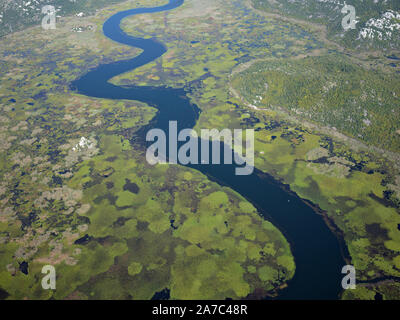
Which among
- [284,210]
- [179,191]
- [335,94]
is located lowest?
[284,210]

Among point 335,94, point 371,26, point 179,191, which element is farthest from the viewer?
point 371,26

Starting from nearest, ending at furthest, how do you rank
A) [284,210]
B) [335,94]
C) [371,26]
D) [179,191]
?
[284,210]
[179,191]
[335,94]
[371,26]

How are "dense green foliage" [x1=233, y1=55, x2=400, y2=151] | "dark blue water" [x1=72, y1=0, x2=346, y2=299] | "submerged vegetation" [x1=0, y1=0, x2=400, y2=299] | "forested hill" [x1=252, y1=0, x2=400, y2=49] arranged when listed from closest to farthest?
"dark blue water" [x1=72, y1=0, x2=346, y2=299]
"submerged vegetation" [x1=0, y1=0, x2=400, y2=299]
"dense green foliage" [x1=233, y1=55, x2=400, y2=151]
"forested hill" [x1=252, y1=0, x2=400, y2=49]

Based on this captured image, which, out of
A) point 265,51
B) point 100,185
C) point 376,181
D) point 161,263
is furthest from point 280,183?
point 265,51

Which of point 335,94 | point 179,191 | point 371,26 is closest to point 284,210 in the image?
point 179,191

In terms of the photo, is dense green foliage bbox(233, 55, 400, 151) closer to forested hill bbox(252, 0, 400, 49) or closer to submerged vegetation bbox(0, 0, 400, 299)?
submerged vegetation bbox(0, 0, 400, 299)

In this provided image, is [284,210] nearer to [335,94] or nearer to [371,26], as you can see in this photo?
[335,94]

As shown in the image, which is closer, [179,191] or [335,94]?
[179,191]

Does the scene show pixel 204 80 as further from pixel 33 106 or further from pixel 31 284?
pixel 31 284

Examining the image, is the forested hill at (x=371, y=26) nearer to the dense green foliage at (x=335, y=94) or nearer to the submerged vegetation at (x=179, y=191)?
the submerged vegetation at (x=179, y=191)

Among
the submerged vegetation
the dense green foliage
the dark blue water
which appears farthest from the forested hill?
the dark blue water
